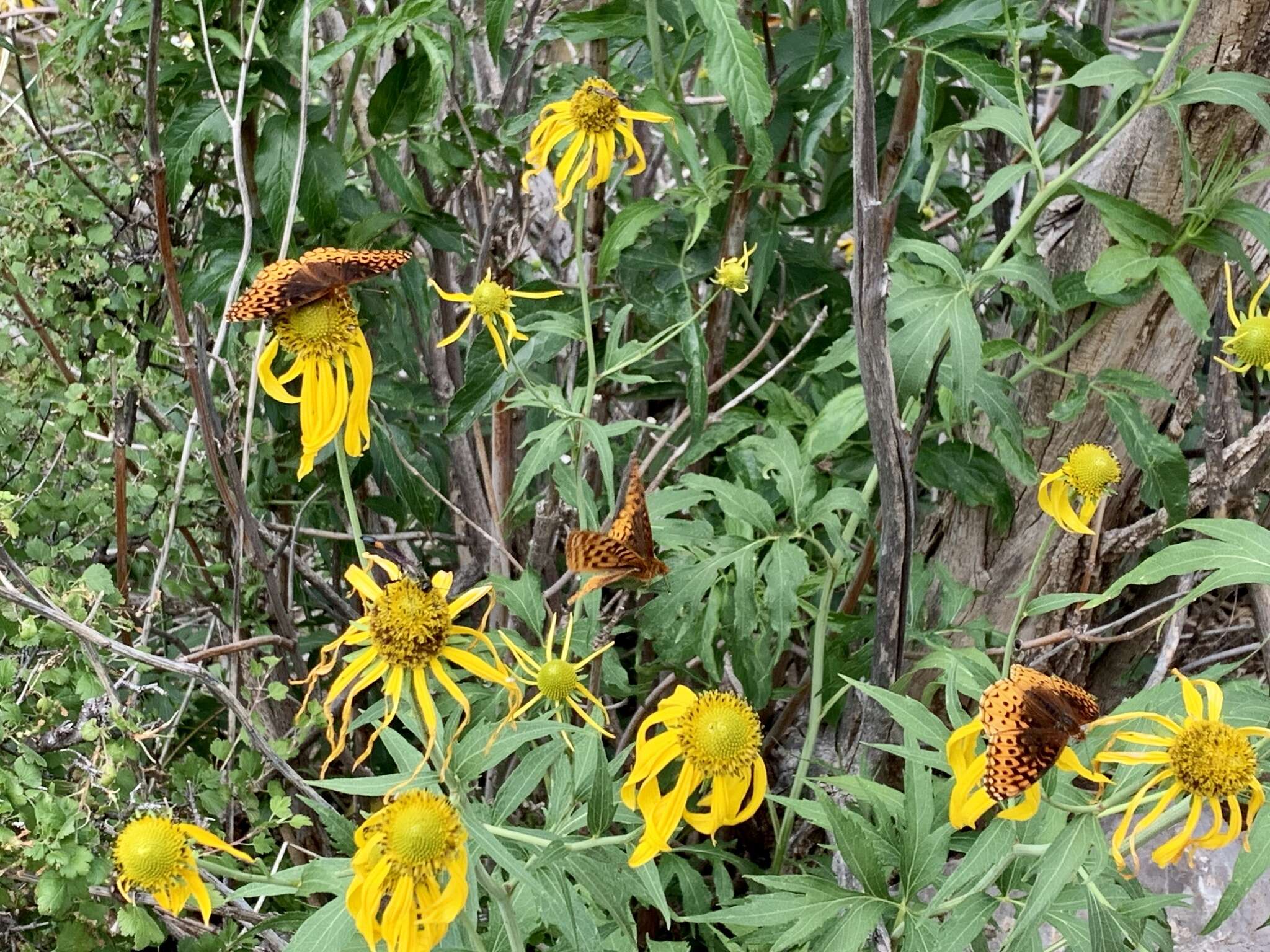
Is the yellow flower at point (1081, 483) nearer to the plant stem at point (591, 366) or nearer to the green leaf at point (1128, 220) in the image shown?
the green leaf at point (1128, 220)

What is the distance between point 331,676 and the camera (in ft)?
5.55

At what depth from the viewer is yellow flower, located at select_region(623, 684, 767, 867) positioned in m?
0.90

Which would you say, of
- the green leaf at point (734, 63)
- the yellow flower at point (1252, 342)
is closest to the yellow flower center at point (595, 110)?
the green leaf at point (734, 63)

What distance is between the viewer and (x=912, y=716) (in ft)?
3.33

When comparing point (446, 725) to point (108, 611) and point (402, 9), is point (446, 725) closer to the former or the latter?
point (108, 611)

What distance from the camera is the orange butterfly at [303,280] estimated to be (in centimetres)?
83

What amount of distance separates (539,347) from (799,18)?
0.61 metres

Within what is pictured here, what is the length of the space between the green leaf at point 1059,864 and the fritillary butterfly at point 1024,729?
0.12 m

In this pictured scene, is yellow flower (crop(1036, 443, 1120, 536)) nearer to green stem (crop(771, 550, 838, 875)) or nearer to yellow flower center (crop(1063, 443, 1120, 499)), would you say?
yellow flower center (crop(1063, 443, 1120, 499))

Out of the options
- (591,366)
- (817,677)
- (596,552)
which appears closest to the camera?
(596,552)

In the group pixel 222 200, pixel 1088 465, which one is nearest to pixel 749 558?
pixel 1088 465

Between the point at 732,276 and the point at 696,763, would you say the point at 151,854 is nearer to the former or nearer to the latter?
the point at 696,763

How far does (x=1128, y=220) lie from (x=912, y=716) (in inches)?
28.4

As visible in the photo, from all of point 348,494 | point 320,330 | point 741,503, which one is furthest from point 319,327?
point 741,503
